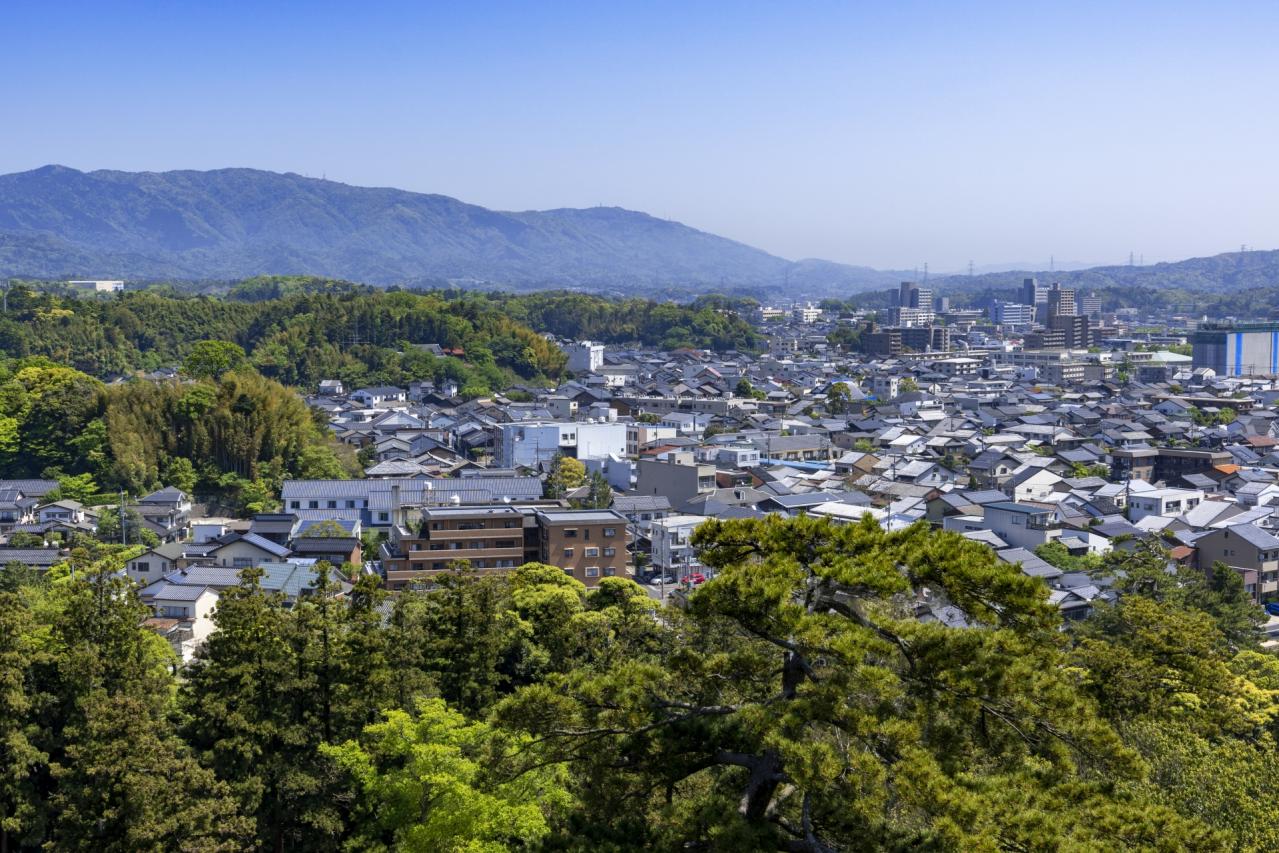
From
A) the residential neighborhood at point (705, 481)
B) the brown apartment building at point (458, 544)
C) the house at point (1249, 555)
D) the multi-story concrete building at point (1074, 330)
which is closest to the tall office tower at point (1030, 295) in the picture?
the multi-story concrete building at point (1074, 330)

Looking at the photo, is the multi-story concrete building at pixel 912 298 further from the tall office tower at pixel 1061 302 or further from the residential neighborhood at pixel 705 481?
the residential neighborhood at pixel 705 481

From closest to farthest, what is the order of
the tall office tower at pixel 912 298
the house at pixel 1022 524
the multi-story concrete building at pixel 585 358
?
1. the house at pixel 1022 524
2. the multi-story concrete building at pixel 585 358
3. the tall office tower at pixel 912 298

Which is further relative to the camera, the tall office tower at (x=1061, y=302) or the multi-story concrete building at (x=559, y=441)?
the tall office tower at (x=1061, y=302)

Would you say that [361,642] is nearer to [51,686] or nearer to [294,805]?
[294,805]

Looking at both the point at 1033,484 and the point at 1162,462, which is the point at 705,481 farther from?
the point at 1162,462

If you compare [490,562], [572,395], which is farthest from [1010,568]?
[572,395]

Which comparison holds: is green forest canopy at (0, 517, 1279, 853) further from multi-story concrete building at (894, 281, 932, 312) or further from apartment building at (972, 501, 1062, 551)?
multi-story concrete building at (894, 281, 932, 312)

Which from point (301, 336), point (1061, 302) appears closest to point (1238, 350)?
point (1061, 302)

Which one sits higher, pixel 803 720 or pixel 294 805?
pixel 803 720
